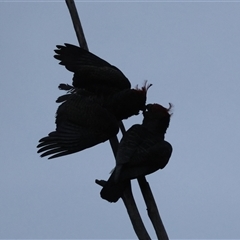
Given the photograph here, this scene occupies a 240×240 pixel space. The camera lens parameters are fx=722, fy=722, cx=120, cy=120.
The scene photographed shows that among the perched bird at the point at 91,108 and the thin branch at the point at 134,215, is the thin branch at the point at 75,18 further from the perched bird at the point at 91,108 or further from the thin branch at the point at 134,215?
the thin branch at the point at 134,215

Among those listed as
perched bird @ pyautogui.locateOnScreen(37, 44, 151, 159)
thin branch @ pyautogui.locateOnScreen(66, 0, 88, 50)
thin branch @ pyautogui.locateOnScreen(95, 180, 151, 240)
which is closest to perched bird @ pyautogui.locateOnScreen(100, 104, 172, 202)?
thin branch @ pyautogui.locateOnScreen(95, 180, 151, 240)

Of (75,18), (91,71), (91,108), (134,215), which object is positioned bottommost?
(134,215)

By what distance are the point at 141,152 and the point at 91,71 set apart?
0.75 meters

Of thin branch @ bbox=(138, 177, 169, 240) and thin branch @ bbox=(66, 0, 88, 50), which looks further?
thin branch @ bbox=(66, 0, 88, 50)

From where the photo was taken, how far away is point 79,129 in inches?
179

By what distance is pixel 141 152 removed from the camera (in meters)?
4.35

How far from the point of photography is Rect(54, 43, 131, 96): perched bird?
4.71 meters

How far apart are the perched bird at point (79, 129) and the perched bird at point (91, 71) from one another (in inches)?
5.5

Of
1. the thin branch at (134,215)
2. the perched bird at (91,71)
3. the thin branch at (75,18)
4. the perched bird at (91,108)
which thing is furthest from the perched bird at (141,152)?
the thin branch at (75,18)

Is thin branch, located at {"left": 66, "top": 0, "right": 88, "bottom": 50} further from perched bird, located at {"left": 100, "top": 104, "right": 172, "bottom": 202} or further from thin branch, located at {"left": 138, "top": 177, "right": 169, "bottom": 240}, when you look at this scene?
thin branch, located at {"left": 138, "top": 177, "right": 169, "bottom": 240}

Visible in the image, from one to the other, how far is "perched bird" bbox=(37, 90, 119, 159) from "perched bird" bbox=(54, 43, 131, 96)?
140mm

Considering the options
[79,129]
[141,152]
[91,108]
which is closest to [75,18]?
[91,108]

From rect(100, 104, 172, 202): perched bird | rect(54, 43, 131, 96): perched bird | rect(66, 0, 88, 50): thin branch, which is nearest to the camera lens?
rect(100, 104, 172, 202): perched bird

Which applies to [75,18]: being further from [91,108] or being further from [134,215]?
[134,215]
